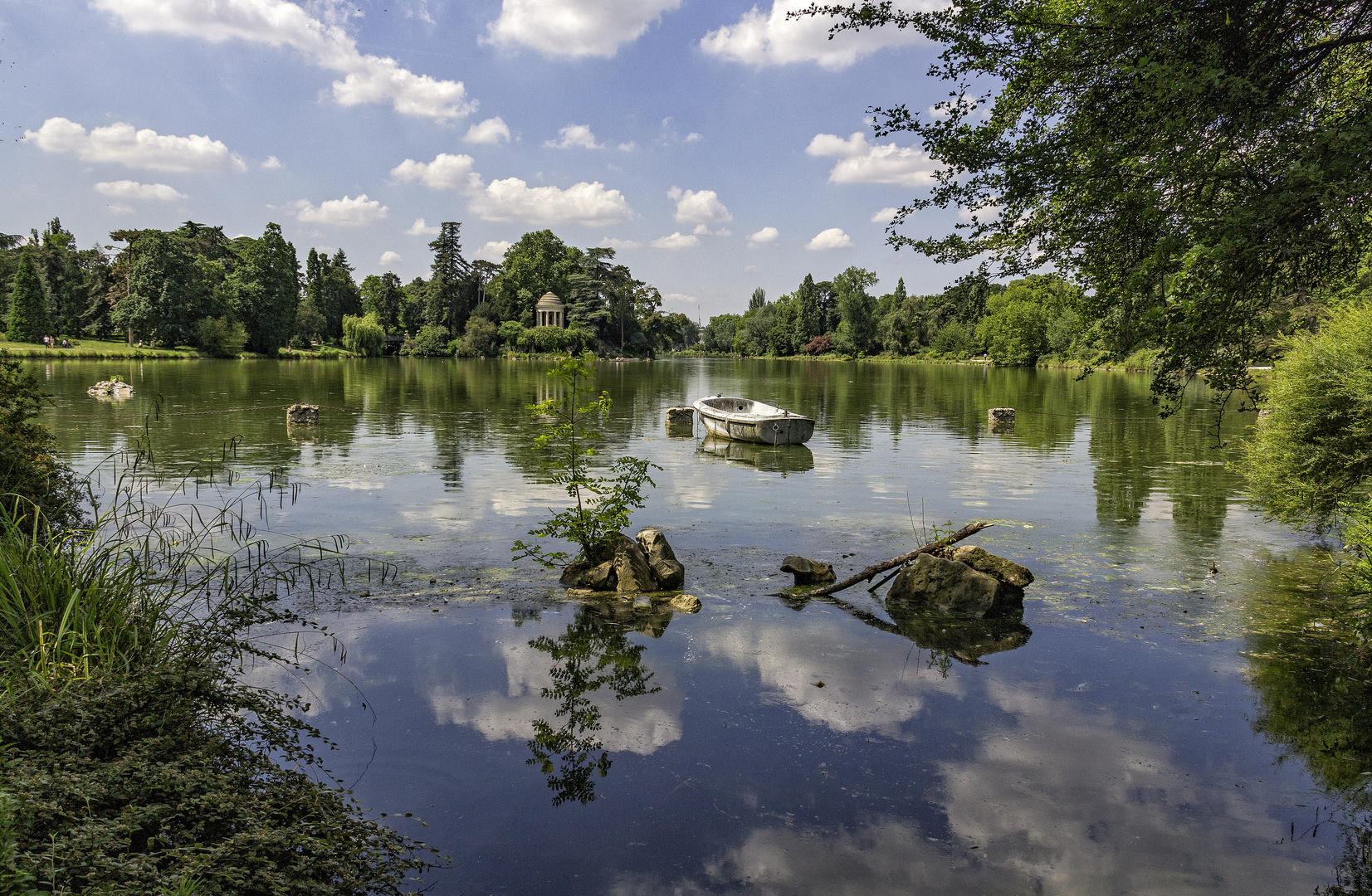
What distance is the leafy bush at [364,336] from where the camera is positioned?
107 metres

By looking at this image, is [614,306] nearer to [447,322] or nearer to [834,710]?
[447,322]

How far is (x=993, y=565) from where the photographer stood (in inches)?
440

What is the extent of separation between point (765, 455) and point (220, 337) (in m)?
81.3

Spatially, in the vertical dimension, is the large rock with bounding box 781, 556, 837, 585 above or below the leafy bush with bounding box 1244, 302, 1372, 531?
below

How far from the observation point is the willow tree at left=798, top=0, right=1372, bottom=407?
259 inches

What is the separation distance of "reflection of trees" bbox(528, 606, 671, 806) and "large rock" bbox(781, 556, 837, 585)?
275 cm

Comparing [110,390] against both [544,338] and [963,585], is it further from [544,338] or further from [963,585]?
[544,338]

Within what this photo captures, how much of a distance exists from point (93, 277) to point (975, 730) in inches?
4486

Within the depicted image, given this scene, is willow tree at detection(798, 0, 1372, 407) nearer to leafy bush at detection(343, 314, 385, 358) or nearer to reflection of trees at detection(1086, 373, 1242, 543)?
reflection of trees at detection(1086, 373, 1242, 543)

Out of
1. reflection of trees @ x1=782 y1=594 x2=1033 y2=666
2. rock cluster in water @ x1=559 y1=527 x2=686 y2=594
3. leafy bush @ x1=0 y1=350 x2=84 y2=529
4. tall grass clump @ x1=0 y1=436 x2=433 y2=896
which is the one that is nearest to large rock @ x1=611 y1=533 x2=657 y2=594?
rock cluster in water @ x1=559 y1=527 x2=686 y2=594

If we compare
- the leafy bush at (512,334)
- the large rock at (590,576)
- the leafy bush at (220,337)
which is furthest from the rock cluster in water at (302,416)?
the leafy bush at (512,334)

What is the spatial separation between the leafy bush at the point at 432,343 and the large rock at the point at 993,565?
118427 mm

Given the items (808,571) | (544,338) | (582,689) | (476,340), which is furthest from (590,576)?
(544,338)

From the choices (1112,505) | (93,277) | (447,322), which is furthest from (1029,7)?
(447,322)
